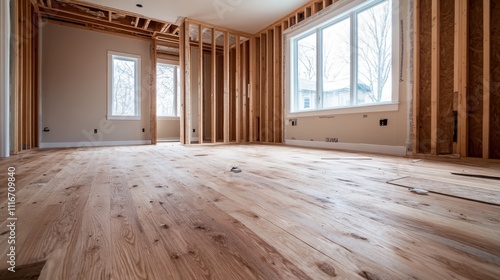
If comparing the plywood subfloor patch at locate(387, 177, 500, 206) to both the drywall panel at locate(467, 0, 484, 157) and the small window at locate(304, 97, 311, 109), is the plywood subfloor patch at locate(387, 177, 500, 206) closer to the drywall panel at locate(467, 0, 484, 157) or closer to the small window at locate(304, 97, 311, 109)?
the drywall panel at locate(467, 0, 484, 157)

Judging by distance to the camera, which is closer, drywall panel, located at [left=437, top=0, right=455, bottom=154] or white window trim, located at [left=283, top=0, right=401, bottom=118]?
drywall panel, located at [left=437, top=0, right=455, bottom=154]

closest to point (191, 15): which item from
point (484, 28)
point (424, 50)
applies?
Result: point (424, 50)

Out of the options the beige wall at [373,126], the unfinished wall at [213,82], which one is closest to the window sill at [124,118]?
the unfinished wall at [213,82]

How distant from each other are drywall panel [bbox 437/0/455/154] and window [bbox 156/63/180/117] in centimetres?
685

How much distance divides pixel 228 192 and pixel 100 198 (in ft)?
2.32

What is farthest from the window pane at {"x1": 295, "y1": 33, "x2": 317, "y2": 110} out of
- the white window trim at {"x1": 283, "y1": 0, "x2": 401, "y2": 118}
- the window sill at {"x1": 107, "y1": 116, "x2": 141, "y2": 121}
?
the window sill at {"x1": 107, "y1": 116, "x2": 141, "y2": 121}

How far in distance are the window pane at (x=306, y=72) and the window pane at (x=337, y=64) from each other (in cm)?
32

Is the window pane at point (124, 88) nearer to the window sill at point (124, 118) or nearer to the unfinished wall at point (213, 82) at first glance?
the window sill at point (124, 118)

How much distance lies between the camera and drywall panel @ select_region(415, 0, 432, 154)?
3.15 meters

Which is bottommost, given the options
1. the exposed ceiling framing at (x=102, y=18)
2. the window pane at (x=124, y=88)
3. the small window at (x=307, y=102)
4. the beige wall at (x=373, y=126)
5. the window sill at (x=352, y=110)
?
the beige wall at (x=373, y=126)

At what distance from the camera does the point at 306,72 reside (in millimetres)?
5156

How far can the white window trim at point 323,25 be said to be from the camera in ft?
11.2

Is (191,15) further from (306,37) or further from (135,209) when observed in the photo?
(135,209)

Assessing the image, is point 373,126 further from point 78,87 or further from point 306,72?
point 78,87
